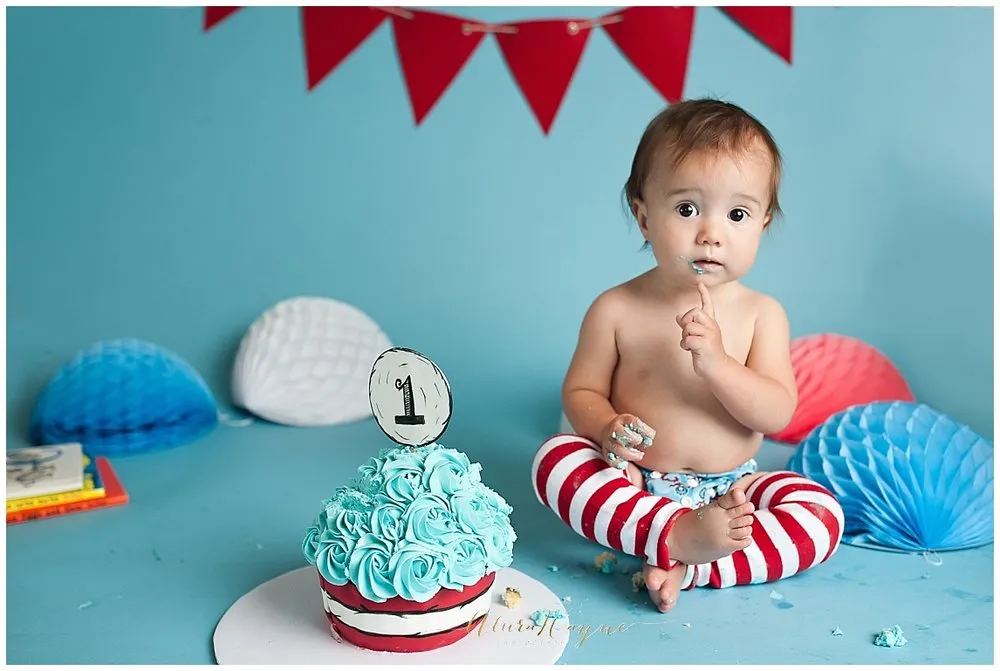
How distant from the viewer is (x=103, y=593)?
1466mm

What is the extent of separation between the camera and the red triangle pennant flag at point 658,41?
7.75 feet

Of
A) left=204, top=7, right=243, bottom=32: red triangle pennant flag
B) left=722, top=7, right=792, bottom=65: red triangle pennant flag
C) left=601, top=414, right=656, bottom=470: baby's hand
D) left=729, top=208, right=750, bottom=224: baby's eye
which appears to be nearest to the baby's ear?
left=729, top=208, right=750, bottom=224: baby's eye

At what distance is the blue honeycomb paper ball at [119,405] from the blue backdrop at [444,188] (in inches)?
8.5

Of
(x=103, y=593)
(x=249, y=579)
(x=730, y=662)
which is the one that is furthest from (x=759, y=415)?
(x=103, y=593)

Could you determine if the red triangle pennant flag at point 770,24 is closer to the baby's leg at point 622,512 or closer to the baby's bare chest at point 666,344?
the baby's bare chest at point 666,344

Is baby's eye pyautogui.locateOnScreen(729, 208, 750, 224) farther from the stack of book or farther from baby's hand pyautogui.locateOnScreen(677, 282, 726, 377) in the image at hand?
the stack of book

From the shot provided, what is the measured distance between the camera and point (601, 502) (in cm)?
146

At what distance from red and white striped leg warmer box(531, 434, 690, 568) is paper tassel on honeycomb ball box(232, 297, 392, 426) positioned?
758 millimetres

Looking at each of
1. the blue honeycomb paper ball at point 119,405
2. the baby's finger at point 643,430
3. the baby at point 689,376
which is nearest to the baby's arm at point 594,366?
the baby at point 689,376

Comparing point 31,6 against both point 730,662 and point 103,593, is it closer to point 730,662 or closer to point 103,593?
point 103,593

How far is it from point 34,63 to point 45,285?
0.47m

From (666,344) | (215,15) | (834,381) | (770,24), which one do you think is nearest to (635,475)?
(666,344)

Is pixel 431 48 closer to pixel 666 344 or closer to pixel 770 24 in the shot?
pixel 770 24

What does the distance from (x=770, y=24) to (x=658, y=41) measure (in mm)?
243
